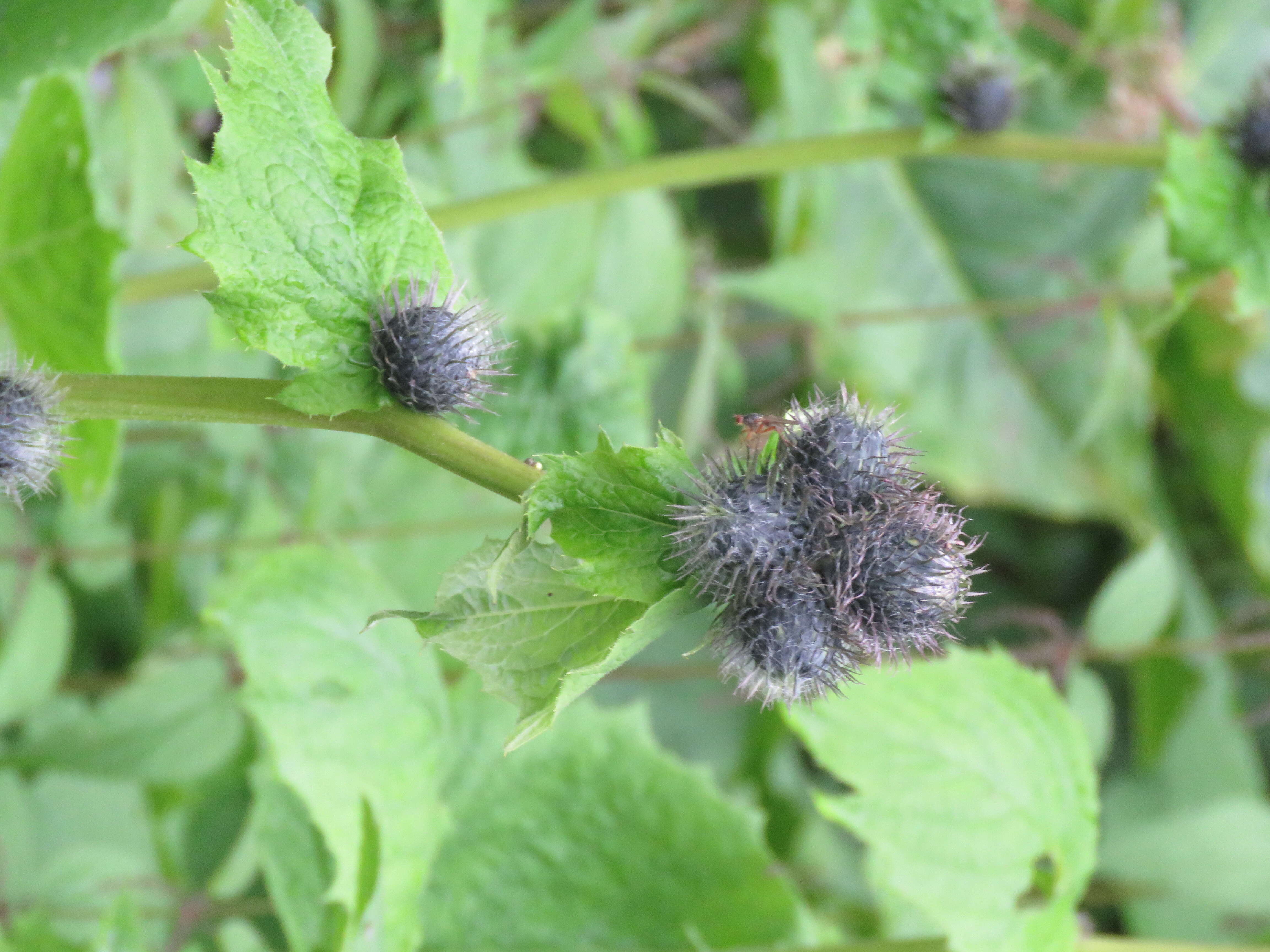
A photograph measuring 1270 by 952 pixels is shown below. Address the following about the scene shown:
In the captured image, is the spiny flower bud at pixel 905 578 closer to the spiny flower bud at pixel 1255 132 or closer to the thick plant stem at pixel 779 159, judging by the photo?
the thick plant stem at pixel 779 159

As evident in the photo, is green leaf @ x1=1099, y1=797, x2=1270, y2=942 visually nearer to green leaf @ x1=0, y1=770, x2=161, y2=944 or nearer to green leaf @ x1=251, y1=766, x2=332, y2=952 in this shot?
green leaf @ x1=251, y1=766, x2=332, y2=952

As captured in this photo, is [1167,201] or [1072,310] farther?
[1072,310]

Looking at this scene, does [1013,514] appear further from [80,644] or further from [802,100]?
[80,644]

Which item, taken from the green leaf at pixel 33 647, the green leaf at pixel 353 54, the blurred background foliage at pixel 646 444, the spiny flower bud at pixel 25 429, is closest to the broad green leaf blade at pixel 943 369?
the blurred background foliage at pixel 646 444

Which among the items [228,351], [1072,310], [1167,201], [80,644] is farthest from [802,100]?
[80,644]

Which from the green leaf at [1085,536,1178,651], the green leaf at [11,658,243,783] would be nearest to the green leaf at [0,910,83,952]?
the green leaf at [11,658,243,783]
